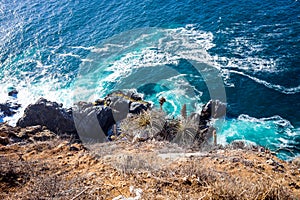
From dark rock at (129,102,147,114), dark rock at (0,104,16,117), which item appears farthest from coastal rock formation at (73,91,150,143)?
dark rock at (0,104,16,117)

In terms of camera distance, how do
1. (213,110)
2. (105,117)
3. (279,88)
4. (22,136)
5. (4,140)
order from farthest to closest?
(279,88), (213,110), (105,117), (22,136), (4,140)

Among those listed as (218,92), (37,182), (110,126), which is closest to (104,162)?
(37,182)

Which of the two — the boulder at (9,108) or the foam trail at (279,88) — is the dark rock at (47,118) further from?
the foam trail at (279,88)

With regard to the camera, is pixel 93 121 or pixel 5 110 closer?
pixel 93 121

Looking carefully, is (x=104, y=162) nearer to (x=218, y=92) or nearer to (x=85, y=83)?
(x=218, y=92)

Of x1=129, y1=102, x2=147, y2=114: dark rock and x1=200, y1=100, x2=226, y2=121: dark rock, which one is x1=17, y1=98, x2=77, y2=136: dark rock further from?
x1=200, y1=100, x2=226, y2=121: dark rock

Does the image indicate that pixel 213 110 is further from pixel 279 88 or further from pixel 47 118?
pixel 47 118

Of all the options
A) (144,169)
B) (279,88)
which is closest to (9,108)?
(279,88)
